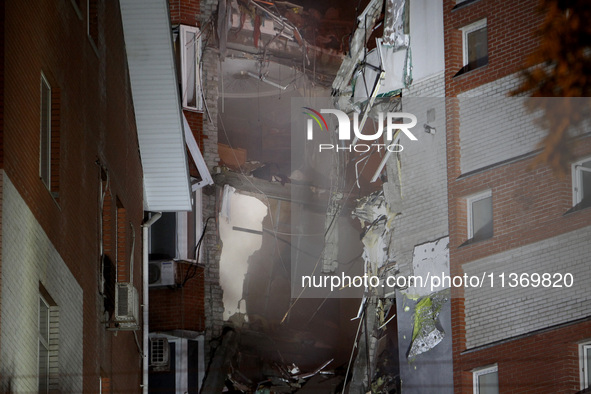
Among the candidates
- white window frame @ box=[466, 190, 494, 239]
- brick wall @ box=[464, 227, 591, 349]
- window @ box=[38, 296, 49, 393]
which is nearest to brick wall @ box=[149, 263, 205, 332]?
brick wall @ box=[464, 227, 591, 349]

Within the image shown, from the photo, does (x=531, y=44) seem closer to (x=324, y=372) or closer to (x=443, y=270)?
(x=443, y=270)

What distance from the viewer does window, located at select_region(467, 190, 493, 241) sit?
22.4 m

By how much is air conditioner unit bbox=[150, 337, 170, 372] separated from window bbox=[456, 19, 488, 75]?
317 inches

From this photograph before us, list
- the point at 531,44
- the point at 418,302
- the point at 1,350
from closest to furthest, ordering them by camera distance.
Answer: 1. the point at 1,350
2. the point at 531,44
3. the point at 418,302

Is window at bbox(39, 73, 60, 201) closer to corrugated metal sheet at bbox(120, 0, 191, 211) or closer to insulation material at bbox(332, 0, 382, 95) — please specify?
corrugated metal sheet at bbox(120, 0, 191, 211)

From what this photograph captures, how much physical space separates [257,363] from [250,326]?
101cm

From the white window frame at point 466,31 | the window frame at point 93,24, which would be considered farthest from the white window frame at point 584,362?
the window frame at point 93,24

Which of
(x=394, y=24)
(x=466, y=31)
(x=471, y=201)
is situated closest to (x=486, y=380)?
(x=471, y=201)

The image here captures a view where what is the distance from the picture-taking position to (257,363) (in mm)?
23406

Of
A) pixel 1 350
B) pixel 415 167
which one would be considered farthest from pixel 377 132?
pixel 1 350

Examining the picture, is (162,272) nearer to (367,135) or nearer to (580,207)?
(367,135)

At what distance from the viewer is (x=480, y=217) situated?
22594mm

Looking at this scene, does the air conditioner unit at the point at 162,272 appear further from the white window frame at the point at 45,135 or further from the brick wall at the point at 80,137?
the white window frame at the point at 45,135

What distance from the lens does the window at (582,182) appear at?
2080 cm
